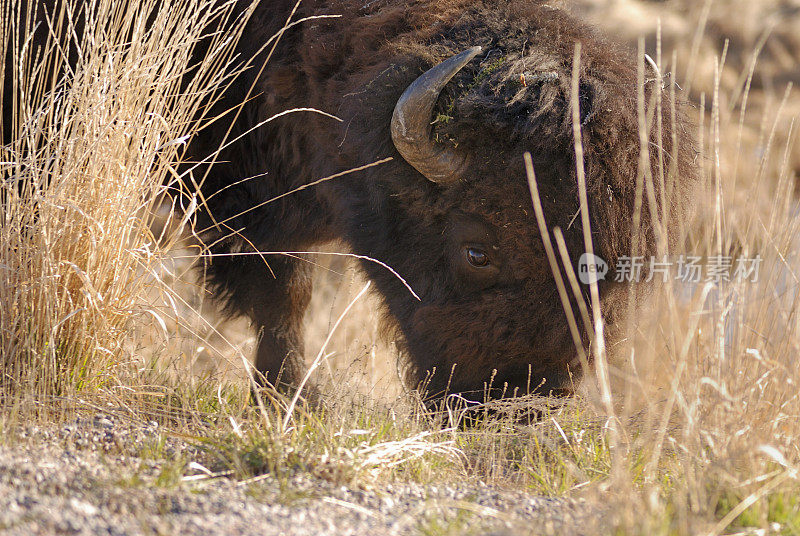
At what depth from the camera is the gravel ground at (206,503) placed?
1.80 m

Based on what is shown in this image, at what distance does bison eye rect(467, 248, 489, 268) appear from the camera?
318 centimetres

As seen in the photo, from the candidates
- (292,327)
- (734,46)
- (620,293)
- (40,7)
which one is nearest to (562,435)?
(620,293)

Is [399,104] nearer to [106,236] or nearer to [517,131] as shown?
[517,131]

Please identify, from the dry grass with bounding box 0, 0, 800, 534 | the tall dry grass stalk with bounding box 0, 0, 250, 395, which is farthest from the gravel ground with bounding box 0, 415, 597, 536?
the tall dry grass stalk with bounding box 0, 0, 250, 395

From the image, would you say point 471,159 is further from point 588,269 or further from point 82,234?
point 82,234

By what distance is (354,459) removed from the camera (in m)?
2.24

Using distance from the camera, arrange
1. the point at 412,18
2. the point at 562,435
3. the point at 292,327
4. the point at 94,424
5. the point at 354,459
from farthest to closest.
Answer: the point at 292,327 < the point at 412,18 < the point at 562,435 < the point at 94,424 < the point at 354,459

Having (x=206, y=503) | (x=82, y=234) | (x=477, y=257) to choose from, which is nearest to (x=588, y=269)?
(x=477, y=257)

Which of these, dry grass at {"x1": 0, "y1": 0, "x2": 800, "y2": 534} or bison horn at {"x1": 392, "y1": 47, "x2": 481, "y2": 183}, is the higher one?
bison horn at {"x1": 392, "y1": 47, "x2": 481, "y2": 183}

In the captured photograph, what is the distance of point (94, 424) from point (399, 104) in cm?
171

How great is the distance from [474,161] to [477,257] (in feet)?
1.33

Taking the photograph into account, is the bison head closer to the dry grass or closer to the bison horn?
the bison horn

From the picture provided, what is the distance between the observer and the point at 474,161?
10.2 ft

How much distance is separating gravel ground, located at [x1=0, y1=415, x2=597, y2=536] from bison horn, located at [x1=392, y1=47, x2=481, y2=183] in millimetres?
1362
